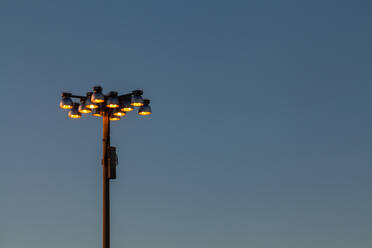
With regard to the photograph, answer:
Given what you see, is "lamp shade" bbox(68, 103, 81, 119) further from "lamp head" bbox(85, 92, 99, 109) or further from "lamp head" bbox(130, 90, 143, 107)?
"lamp head" bbox(130, 90, 143, 107)

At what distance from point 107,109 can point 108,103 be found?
583 millimetres

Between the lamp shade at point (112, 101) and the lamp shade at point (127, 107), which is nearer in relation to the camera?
the lamp shade at point (112, 101)

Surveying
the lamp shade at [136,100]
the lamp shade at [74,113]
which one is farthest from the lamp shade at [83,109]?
the lamp shade at [136,100]

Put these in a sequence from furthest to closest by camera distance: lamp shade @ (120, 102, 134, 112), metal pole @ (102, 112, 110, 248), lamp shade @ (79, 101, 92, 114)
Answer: lamp shade @ (79, 101, 92, 114) → lamp shade @ (120, 102, 134, 112) → metal pole @ (102, 112, 110, 248)

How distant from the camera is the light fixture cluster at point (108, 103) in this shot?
1628cm

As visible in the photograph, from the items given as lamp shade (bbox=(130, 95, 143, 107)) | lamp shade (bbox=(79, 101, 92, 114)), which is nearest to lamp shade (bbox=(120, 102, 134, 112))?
lamp shade (bbox=(130, 95, 143, 107))

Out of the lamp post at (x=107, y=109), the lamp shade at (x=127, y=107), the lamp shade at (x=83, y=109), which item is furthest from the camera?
the lamp shade at (x=83, y=109)

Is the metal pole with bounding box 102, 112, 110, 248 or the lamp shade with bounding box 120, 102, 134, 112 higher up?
the lamp shade with bounding box 120, 102, 134, 112

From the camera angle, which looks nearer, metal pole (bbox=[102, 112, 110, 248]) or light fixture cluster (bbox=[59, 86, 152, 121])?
metal pole (bbox=[102, 112, 110, 248])

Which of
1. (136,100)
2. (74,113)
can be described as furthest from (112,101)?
(74,113)

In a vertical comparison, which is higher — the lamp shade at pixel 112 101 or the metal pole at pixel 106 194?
the lamp shade at pixel 112 101

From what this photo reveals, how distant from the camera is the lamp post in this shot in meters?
16.2

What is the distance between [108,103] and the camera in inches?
641

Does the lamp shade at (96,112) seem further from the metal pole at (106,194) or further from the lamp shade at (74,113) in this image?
the lamp shade at (74,113)
